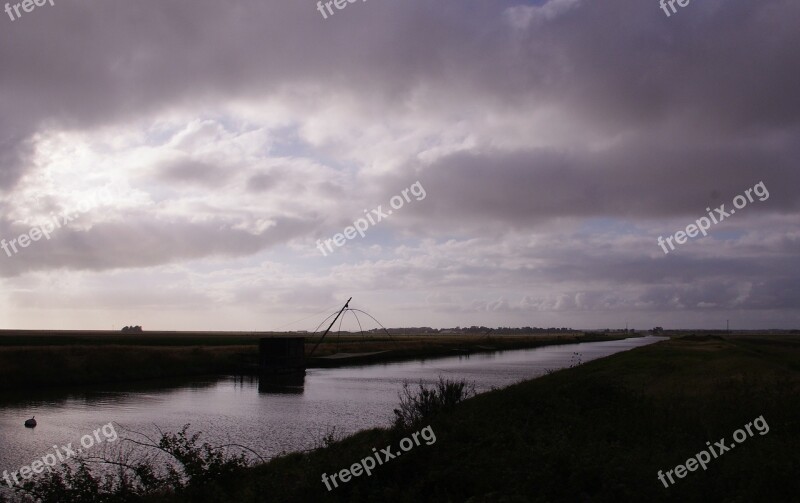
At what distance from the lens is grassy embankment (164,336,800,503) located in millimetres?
10453

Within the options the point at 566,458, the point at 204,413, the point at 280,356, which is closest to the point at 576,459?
the point at 566,458

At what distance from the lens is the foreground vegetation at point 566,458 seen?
10492 millimetres

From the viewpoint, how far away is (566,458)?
1176 cm

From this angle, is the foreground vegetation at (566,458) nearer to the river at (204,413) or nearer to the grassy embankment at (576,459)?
the grassy embankment at (576,459)

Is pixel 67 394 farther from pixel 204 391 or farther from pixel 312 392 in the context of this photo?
pixel 312 392

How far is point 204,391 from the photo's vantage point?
42.9 m

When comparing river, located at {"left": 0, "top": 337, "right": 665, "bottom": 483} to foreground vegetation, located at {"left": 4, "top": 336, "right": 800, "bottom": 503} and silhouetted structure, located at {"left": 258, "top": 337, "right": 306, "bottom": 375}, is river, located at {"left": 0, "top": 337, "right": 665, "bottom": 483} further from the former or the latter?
silhouetted structure, located at {"left": 258, "top": 337, "right": 306, "bottom": 375}

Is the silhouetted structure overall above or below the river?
above

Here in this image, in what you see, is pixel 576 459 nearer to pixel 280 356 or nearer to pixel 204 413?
pixel 204 413

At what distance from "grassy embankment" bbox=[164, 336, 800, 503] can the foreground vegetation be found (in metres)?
0.03

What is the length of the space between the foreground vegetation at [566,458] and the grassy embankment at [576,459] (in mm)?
26

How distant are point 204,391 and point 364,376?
17714mm

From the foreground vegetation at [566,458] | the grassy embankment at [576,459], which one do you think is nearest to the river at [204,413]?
the grassy embankment at [576,459]

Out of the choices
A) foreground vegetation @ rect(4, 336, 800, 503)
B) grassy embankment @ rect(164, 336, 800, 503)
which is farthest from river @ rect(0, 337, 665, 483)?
foreground vegetation @ rect(4, 336, 800, 503)
